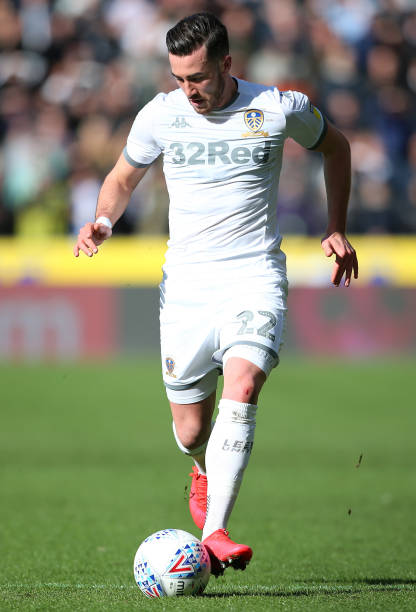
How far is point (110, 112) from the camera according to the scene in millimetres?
17094

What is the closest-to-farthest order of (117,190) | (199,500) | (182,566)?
(182,566)
(117,190)
(199,500)

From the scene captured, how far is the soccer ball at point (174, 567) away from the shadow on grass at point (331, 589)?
14cm

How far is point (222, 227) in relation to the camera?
5.29 metres

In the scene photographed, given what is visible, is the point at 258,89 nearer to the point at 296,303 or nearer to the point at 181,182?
the point at 181,182

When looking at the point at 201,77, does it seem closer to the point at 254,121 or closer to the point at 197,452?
the point at 254,121

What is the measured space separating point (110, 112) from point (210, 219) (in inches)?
479

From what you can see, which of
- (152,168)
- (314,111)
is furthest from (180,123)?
(152,168)

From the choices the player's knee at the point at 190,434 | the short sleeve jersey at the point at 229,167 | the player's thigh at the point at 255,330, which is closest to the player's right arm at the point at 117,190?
the short sleeve jersey at the point at 229,167

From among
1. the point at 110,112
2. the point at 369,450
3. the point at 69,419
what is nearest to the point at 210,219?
the point at 369,450

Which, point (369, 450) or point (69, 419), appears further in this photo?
point (69, 419)

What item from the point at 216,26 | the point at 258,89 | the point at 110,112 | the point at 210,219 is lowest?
the point at 110,112

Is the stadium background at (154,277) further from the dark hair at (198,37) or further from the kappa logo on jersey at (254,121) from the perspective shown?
the dark hair at (198,37)

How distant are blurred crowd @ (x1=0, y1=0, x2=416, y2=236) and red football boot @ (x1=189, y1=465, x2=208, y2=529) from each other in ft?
34.2

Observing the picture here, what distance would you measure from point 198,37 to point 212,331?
4.50 ft
